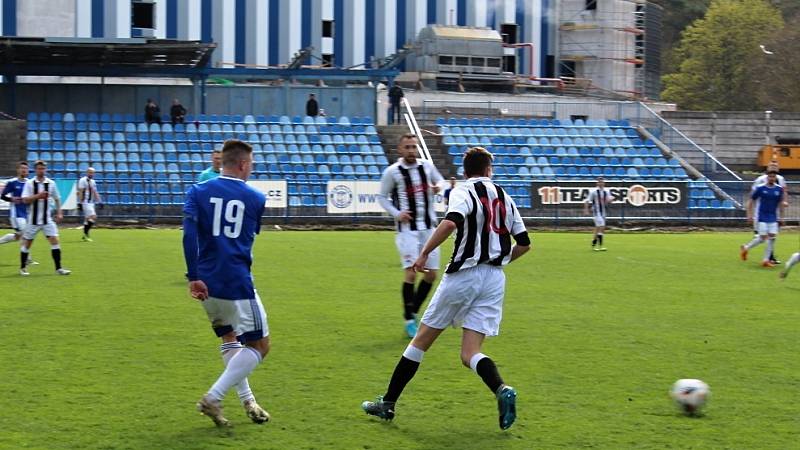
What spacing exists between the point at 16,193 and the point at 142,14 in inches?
1178

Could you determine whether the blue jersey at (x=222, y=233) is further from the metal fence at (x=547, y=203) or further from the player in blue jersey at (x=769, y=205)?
the metal fence at (x=547, y=203)

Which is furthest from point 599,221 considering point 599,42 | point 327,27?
point 599,42

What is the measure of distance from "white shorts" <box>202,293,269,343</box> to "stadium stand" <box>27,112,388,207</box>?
1054 inches

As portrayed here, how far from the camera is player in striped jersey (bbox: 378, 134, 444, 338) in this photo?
11734 millimetres

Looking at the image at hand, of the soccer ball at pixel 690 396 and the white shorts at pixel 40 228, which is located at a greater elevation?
the white shorts at pixel 40 228

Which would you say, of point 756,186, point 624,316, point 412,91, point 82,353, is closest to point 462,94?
point 412,91

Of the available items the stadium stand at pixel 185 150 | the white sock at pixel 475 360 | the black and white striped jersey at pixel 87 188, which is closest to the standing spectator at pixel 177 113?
the stadium stand at pixel 185 150

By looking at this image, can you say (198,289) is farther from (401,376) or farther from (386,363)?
(386,363)

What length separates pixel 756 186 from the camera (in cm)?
2180

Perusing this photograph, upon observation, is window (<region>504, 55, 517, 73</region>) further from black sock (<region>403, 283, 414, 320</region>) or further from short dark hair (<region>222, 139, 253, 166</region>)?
short dark hair (<region>222, 139, 253, 166</region>)

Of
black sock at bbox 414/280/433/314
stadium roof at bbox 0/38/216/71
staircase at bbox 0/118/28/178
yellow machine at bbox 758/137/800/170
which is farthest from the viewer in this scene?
yellow machine at bbox 758/137/800/170

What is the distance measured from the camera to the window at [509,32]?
54.3m

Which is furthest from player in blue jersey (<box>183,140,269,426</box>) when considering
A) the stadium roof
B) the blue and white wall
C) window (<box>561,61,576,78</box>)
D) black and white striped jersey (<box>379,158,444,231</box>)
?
window (<box>561,61,576,78</box>)

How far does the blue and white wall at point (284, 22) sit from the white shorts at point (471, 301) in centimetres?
4077
